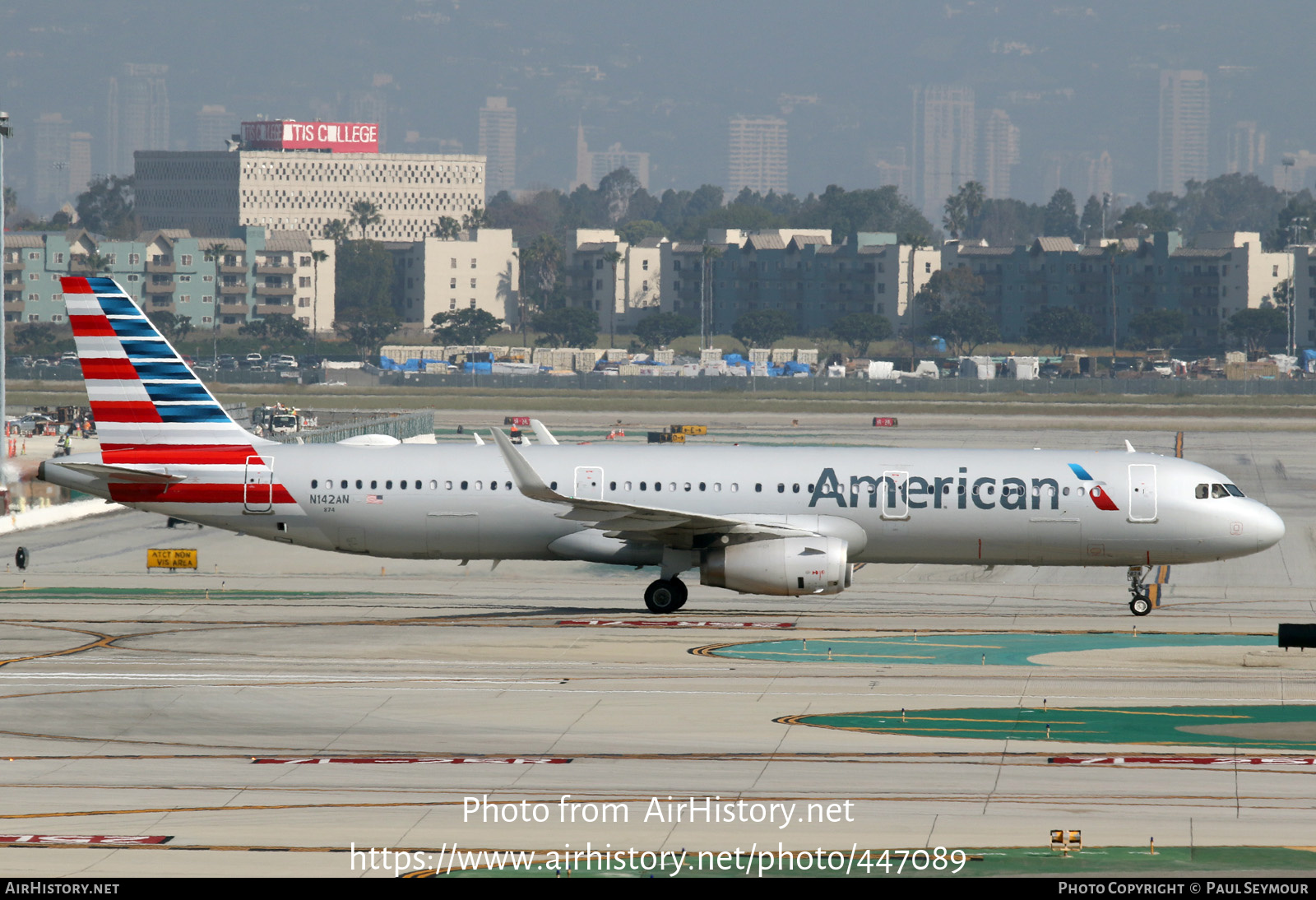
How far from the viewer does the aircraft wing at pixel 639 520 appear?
36906mm

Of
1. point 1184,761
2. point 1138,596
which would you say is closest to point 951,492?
point 1138,596

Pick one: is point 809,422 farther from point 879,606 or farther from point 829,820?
point 829,820

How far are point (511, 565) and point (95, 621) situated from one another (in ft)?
53.1

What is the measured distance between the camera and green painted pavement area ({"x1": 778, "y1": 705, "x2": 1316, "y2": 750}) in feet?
85.4

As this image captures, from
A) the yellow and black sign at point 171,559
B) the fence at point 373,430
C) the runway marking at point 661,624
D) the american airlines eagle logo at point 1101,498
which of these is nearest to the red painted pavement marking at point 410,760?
the runway marking at point 661,624

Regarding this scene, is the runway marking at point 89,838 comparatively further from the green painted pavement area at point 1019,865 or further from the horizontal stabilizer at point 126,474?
the horizontal stabilizer at point 126,474

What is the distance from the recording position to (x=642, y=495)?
40.2 meters

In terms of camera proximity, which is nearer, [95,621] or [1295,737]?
[1295,737]

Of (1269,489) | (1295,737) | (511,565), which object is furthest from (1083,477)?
(1269,489)

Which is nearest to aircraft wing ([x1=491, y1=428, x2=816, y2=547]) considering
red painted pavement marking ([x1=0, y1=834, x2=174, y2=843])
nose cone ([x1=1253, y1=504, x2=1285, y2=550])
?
nose cone ([x1=1253, y1=504, x2=1285, y2=550])

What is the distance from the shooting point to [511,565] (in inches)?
2032

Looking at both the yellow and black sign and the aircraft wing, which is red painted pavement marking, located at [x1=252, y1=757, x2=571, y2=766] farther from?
the yellow and black sign

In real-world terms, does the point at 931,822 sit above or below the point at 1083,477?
below

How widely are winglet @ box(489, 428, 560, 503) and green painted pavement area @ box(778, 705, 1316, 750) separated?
11.0 meters
